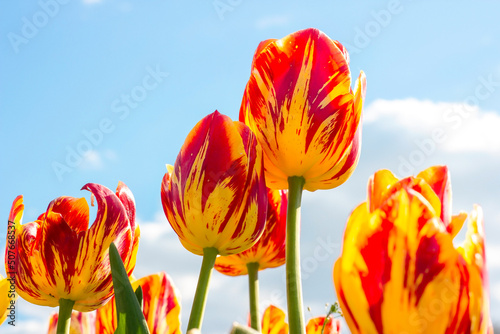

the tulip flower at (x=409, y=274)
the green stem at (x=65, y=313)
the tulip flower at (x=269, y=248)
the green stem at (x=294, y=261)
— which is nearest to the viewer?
the tulip flower at (x=409, y=274)

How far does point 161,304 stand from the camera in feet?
2.94

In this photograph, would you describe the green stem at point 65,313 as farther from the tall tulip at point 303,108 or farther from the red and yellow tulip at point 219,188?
the tall tulip at point 303,108

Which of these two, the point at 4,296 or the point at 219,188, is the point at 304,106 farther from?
the point at 4,296

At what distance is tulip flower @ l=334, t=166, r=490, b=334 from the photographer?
0.43 m

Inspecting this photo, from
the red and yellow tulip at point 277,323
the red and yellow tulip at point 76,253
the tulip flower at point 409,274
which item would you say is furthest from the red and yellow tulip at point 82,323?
the tulip flower at point 409,274

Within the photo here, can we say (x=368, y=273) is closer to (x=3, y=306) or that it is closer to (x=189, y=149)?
(x=189, y=149)

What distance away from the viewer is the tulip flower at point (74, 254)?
34.2 inches

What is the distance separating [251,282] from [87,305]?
0.90 feet

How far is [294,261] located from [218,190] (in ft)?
0.45

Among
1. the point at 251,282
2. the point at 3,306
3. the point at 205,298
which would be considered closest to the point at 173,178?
the point at 205,298

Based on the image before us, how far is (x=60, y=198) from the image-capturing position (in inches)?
39.8

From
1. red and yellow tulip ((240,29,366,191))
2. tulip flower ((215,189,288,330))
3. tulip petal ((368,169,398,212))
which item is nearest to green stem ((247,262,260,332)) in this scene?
tulip flower ((215,189,288,330))

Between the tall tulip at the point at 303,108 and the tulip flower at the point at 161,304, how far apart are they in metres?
0.27

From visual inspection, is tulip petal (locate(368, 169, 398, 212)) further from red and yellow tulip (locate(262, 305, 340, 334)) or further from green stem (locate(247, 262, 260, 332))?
red and yellow tulip (locate(262, 305, 340, 334))
